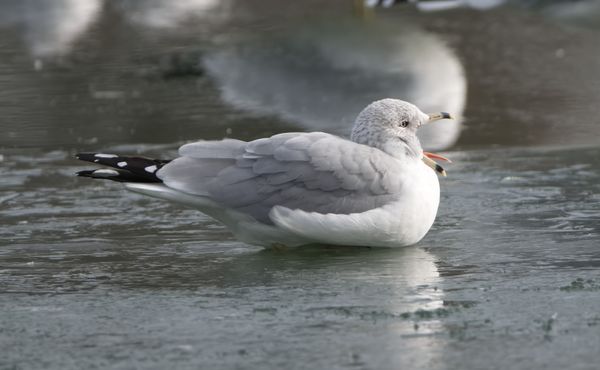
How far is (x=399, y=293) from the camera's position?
4.54 metres

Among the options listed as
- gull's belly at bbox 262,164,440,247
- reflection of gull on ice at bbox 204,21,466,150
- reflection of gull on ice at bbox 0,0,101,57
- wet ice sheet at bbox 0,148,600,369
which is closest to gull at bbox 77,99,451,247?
gull's belly at bbox 262,164,440,247

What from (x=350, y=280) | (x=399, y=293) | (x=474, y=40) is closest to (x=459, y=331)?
(x=399, y=293)

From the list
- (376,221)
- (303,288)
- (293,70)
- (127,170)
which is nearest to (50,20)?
(293,70)

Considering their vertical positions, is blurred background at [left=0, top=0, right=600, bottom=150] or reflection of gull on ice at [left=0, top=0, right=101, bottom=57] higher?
reflection of gull on ice at [left=0, top=0, right=101, bottom=57]

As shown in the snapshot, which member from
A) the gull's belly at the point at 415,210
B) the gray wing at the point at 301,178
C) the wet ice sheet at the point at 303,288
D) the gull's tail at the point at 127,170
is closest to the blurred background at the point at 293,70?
the wet ice sheet at the point at 303,288

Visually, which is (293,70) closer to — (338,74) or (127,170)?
(338,74)

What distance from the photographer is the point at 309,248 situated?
214 inches

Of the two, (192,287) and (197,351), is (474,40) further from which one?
(197,351)

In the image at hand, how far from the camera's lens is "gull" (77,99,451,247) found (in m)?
5.13

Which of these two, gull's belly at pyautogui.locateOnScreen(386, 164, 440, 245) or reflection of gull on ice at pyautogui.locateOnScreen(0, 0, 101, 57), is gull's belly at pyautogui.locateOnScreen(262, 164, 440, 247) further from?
reflection of gull on ice at pyautogui.locateOnScreen(0, 0, 101, 57)

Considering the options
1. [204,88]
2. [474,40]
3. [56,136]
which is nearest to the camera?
[56,136]

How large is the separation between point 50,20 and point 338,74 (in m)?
5.13

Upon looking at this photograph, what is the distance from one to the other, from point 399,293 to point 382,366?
87 cm

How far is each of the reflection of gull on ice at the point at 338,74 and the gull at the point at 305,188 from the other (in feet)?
8.76
